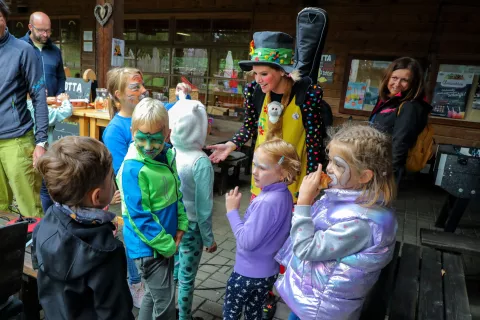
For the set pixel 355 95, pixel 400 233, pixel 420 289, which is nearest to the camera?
pixel 420 289

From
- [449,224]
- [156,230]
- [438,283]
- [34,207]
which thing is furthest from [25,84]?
[449,224]

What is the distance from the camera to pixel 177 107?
2.03m

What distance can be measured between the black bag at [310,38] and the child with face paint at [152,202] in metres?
1.08

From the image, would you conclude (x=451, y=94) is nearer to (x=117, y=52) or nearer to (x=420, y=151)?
(x=420, y=151)

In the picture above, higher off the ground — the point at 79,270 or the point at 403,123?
the point at 403,123

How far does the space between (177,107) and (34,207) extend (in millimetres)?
1831

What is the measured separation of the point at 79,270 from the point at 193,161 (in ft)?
3.08

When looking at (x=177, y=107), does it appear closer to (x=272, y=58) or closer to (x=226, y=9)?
(x=272, y=58)

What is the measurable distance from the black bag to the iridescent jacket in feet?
3.78

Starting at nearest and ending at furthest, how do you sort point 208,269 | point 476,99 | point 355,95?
1. point 208,269
2. point 476,99
3. point 355,95

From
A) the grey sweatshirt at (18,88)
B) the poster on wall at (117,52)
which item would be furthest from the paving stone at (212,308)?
the poster on wall at (117,52)

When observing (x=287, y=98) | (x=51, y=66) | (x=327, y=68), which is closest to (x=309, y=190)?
(x=287, y=98)

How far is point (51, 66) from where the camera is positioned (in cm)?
470

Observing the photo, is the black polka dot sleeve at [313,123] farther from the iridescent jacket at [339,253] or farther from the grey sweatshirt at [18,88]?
the grey sweatshirt at [18,88]
